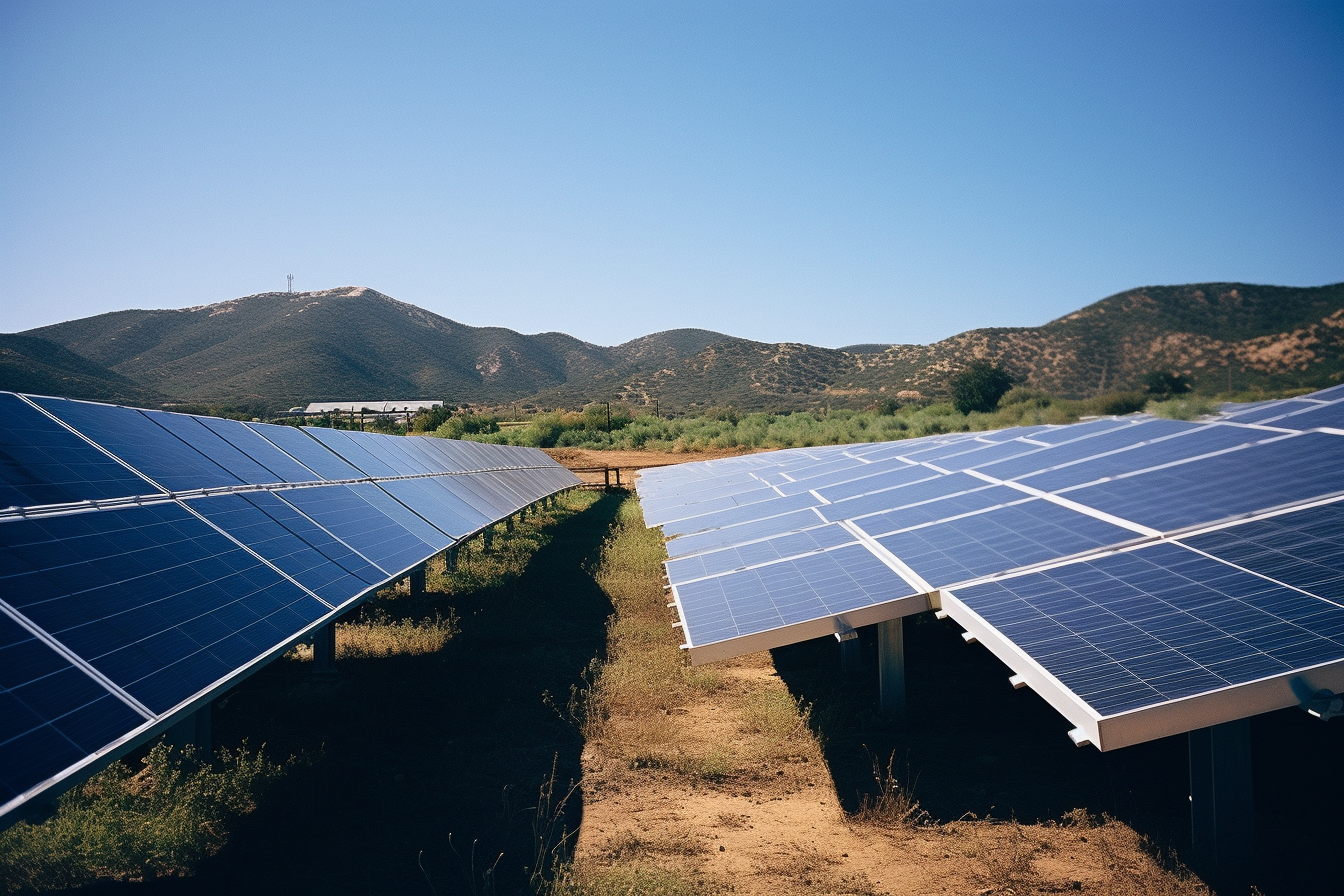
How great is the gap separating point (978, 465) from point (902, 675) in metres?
5.39

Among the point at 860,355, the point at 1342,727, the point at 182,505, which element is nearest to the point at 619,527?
the point at 182,505

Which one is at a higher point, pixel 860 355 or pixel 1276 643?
pixel 860 355

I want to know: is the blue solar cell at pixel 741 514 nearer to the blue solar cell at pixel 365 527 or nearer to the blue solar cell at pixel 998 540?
the blue solar cell at pixel 998 540

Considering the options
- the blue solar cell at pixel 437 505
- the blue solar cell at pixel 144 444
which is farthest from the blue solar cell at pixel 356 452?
the blue solar cell at pixel 144 444

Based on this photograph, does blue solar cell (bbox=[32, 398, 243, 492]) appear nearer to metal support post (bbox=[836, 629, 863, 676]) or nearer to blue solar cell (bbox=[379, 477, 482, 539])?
blue solar cell (bbox=[379, 477, 482, 539])

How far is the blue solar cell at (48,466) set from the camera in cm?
630

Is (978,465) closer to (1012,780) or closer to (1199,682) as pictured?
(1012,780)

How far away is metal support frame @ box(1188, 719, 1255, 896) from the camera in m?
5.28

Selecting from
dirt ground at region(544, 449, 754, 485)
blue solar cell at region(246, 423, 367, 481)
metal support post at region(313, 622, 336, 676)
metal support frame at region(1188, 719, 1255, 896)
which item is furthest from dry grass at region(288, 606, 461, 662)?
dirt ground at region(544, 449, 754, 485)

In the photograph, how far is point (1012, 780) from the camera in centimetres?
717

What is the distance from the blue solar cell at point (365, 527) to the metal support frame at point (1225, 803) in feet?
25.7

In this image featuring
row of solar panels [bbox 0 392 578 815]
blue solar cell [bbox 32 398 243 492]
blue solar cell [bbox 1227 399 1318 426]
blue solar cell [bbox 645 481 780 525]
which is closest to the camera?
row of solar panels [bbox 0 392 578 815]

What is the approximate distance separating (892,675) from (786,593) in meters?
1.81

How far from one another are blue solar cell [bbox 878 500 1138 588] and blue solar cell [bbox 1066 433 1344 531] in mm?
396
